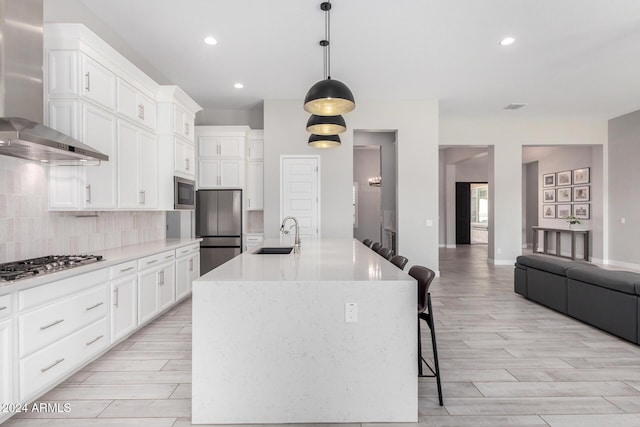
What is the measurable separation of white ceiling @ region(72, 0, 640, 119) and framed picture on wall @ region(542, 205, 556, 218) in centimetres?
399

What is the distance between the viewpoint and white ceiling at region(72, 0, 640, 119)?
3.42 meters

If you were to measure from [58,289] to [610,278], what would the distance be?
479 cm

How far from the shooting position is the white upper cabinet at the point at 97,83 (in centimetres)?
291

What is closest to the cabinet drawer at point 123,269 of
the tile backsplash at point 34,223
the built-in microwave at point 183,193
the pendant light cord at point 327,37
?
the tile backsplash at point 34,223

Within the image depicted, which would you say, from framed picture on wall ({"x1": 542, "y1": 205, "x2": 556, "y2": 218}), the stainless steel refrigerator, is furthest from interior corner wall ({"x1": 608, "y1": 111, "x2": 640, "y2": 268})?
the stainless steel refrigerator

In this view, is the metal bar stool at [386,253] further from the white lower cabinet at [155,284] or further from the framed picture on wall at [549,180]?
the framed picture on wall at [549,180]

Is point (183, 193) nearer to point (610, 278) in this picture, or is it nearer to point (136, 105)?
point (136, 105)

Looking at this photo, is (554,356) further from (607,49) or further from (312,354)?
(607,49)

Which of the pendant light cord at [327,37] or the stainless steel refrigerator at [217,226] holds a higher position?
the pendant light cord at [327,37]

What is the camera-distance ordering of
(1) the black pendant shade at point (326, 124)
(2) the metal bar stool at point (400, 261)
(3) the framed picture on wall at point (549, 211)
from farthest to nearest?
1. (3) the framed picture on wall at point (549, 211)
2. (1) the black pendant shade at point (326, 124)
3. (2) the metal bar stool at point (400, 261)

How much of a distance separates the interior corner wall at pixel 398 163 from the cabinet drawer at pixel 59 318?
3611 millimetres

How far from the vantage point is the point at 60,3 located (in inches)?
123

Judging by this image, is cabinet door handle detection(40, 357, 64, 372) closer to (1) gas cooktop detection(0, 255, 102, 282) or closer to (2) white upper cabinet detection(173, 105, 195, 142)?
(1) gas cooktop detection(0, 255, 102, 282)

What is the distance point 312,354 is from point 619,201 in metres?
8.69
